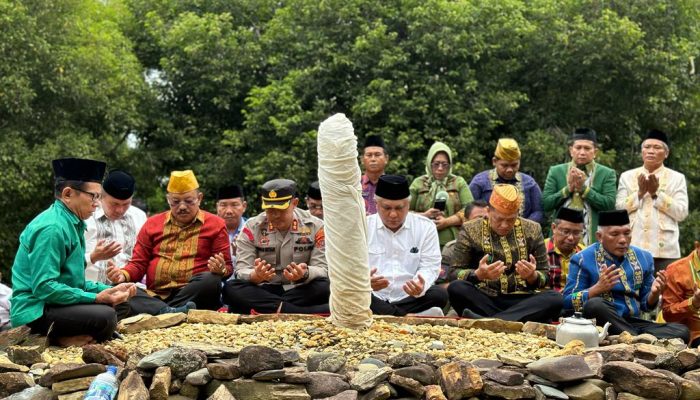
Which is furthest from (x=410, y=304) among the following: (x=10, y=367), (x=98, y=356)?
(x=10, y=367)

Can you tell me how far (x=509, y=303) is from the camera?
795 cm

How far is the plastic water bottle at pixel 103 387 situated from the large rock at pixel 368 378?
1.29 meters

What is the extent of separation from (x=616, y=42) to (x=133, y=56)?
29.8 feet

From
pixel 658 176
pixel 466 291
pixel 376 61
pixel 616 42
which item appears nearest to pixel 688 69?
pixel 616 42

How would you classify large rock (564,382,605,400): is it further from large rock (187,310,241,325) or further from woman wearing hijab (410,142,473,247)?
woman wearing hijab (410,142,473,247)

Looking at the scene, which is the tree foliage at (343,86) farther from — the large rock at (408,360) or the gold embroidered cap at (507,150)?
the large rock at (408,360)

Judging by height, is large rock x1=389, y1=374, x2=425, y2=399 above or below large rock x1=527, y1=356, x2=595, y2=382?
below

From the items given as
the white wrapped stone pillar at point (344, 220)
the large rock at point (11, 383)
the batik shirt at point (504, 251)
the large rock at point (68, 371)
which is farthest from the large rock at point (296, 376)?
the batik shirt at point (504, 251)

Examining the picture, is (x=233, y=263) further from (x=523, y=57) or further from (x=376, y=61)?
(x=523, y=57)

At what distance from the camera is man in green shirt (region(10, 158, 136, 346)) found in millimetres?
6402

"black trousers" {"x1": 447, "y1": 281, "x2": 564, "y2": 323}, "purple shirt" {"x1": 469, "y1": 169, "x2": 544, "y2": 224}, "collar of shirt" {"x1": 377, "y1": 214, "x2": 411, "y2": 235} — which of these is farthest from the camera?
"purple shirt" {"x1": 469, "y1": 169, "x2": 544, "y2": 224}

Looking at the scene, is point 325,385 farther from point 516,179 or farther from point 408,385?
point 516,179

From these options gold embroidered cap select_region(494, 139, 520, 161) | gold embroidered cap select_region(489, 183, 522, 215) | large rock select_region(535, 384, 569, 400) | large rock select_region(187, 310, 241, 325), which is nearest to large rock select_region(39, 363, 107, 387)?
large rock select_region(187, 310, 241, 325)

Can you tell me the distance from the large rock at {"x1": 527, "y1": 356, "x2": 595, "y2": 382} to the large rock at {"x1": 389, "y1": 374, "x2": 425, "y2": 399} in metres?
0.72
